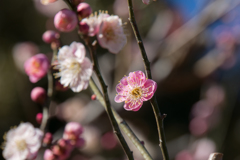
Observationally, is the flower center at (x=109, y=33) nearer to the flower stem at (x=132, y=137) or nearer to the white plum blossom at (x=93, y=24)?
the white plum blossom at (x=93, y=24)

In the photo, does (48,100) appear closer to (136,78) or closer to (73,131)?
(73,131)

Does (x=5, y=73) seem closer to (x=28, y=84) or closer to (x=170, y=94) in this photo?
(x=28, y=84)

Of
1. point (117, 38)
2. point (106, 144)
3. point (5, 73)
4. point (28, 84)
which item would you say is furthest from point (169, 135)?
point (117, 38)

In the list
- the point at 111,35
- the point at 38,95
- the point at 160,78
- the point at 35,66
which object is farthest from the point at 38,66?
the point at 160,78

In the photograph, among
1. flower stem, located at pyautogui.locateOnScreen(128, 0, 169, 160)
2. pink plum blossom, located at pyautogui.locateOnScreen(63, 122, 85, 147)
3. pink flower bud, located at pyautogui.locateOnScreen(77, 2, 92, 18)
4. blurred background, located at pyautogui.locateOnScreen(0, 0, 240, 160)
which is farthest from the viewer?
blurred background, located at pyautogui.locateOnScreen(0, 0, 240, 160)

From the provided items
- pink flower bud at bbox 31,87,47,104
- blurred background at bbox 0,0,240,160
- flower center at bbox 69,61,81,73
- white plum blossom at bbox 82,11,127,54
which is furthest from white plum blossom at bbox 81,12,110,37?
blurred background at bbox 0,0,240,160

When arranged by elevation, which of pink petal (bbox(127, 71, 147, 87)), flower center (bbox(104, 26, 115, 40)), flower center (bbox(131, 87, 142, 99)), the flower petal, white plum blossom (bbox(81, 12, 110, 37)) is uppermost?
white plum blossom (bbox(81, 12, 110, 37))

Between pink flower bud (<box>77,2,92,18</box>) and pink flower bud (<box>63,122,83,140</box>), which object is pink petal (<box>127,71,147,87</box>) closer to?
pink flower bud (<box>77,2,92,18</box>)
